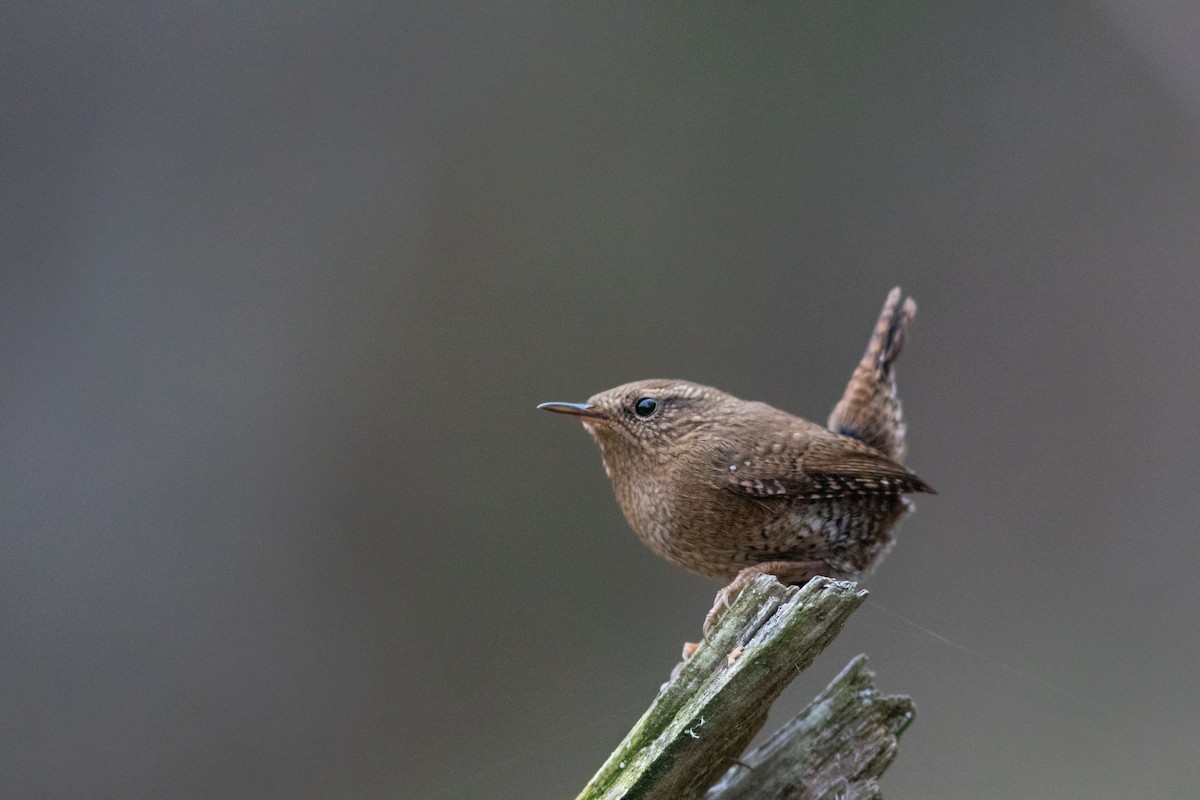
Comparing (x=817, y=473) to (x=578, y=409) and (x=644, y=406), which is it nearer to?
(x=644, y=406)

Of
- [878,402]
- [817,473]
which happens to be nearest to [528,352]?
[878,402]

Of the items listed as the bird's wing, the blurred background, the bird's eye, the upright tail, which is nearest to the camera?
the bird's wing

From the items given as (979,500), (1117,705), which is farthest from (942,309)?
(1117,705)

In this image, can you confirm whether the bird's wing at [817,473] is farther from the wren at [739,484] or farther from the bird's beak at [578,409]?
the bird's beak at [578,409]

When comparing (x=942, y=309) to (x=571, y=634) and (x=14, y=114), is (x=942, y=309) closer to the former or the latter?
(x=571, y=634)

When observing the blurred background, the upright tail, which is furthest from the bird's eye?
the blurred background

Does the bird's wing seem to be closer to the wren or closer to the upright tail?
the wren
